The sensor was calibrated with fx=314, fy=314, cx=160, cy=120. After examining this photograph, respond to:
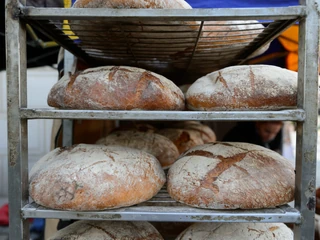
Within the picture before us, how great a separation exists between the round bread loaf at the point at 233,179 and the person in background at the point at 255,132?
1.89m

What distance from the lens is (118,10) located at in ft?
3.20

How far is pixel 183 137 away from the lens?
1.98 m

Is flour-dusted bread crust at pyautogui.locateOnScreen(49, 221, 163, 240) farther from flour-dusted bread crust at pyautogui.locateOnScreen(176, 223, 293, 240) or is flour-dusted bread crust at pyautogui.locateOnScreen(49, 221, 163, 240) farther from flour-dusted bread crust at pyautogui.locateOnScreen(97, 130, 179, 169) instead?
flour-dusted bread crust at pyautogui.locateOnScreen(97, 130, 179, 169)

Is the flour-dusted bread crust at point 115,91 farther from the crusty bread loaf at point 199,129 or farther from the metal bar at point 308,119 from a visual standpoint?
the crusty bread loaf at point 199,129

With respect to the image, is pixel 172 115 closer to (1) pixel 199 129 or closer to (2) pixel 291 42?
(1) pixel 199 129

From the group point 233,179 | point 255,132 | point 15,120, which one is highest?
point 15,120

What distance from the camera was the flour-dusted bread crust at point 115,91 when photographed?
109 centimetres

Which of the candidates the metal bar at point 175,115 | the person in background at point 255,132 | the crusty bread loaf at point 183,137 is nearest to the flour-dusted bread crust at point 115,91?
the metal bar at point 175,115

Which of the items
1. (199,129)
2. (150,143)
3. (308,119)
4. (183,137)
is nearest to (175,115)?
(308,119)

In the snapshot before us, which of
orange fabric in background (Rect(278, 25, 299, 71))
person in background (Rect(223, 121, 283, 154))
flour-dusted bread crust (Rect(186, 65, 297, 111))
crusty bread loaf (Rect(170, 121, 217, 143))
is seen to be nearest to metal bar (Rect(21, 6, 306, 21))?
flour-dusted bread crust (Rect(186, 65, 297, 111))

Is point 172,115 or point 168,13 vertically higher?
point 168,13

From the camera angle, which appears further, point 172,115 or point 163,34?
point 163,34

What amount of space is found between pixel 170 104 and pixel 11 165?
0.58 m

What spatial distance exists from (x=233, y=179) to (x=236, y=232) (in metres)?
0.26
